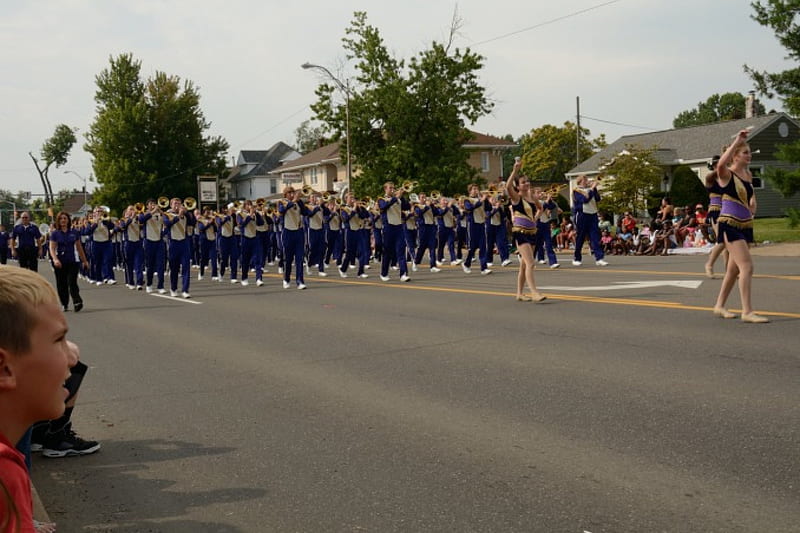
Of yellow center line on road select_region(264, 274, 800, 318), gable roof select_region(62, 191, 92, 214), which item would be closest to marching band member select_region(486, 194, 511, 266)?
yellow center line on road select_region(264, 274, 800, 318)

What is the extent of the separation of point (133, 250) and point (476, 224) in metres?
9.13

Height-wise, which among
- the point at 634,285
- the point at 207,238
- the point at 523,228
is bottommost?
the point at 634,285

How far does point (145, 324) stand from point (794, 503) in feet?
36.5

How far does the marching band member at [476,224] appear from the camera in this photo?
21953 mm

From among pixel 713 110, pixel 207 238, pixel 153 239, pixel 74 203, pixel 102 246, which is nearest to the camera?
pixel 153 239

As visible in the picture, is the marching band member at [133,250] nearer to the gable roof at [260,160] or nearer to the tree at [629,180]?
the tree at [629,180]

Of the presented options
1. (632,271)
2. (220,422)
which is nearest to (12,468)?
(220,422)

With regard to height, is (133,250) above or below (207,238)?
below

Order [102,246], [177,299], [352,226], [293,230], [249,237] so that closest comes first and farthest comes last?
[177,299] < [293,230] < [249,237] < [352,226] < [102,246]

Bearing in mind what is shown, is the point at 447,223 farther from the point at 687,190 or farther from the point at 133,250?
the point at 687,190

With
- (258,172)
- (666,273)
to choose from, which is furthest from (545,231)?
(258,172)

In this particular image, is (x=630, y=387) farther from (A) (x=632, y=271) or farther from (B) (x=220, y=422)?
(A) (x=632, y=271)

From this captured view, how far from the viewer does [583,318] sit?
10930 mm

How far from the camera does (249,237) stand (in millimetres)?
23422
